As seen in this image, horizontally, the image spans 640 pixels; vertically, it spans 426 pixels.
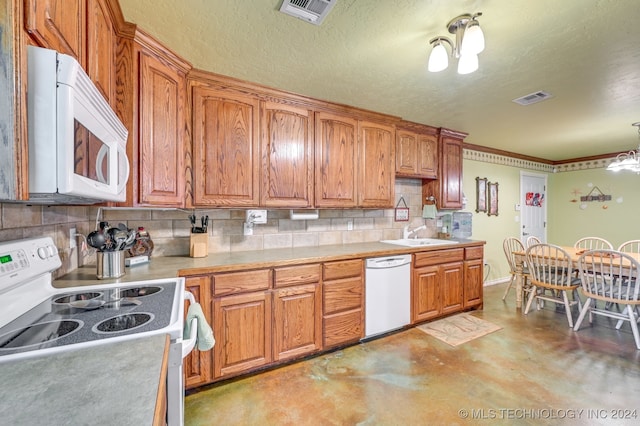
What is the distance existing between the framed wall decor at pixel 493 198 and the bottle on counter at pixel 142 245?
15.9 feet

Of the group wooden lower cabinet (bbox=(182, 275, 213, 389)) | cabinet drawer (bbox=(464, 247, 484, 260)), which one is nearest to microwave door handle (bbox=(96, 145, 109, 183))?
wooden lower cabinet (bbox=(182, 275, 213, 389))

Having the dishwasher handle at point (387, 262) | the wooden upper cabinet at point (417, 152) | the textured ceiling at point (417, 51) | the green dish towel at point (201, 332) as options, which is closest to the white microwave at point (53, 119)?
the green dish towel at point (201, 332)

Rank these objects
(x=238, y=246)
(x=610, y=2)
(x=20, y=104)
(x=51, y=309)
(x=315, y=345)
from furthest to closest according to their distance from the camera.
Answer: (x=238, y=246) < (x=315, y=345) < (x=610, y=2) < (x=51, y=309) < (x=20, y=104)

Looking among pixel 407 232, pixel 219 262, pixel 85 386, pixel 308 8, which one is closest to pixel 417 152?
pixel 407 232

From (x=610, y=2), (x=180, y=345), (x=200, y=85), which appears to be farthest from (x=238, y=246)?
(x=610, y=2)

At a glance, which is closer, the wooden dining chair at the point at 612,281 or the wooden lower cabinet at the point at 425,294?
the wooden dining chair at the point at 612,281

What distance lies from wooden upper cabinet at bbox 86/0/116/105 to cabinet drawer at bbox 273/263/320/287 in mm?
1529

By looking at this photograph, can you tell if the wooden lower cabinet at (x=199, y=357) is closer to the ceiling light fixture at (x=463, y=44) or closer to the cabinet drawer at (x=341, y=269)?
the cabinet drawer at (x=341, y=269)

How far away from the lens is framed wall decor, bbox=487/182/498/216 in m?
4.76

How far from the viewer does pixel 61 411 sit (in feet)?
1.87

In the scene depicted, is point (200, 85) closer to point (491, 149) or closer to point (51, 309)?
point (51, 309)

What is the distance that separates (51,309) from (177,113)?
1407 mm

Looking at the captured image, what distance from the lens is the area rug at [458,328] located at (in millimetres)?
2789

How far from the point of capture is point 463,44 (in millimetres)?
1458
